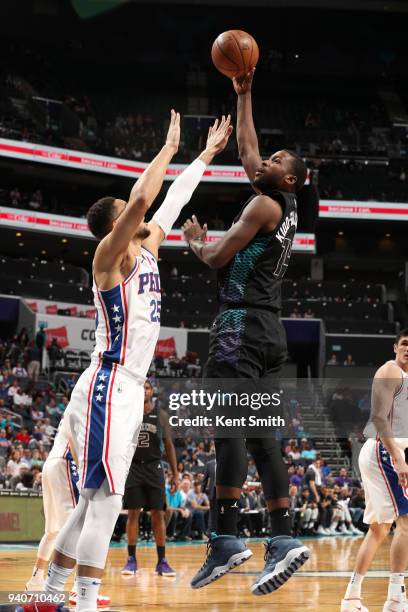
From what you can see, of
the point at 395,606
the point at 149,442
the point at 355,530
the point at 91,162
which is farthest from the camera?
the point at 91,162

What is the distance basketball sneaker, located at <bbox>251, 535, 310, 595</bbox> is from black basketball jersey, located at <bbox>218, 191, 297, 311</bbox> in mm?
1421

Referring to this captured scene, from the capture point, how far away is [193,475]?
20.5 meters

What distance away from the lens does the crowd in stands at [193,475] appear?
18266 mm

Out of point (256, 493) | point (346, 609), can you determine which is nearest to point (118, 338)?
point (346, 609)

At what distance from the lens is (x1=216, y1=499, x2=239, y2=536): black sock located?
5.32m

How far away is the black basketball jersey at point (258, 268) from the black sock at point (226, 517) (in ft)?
3.89

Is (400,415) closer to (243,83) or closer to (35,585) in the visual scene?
(243,83)

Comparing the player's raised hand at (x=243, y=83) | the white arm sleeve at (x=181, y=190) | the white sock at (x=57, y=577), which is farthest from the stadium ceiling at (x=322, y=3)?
the white sock at (x=57, y=577)

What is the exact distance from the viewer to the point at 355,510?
22.5 metres

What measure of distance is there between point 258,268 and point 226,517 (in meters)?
1.50

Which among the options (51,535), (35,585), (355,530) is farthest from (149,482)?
(355,530)

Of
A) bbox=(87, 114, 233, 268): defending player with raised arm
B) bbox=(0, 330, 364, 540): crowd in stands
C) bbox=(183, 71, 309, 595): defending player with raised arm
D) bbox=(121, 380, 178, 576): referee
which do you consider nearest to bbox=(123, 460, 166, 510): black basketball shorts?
bbox=(121, 380, 178, 576): referee

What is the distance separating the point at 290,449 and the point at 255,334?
19241 millimetres

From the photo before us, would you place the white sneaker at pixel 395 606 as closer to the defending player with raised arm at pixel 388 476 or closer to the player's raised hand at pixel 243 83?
the defending player with raised arm at pixel 388 476
